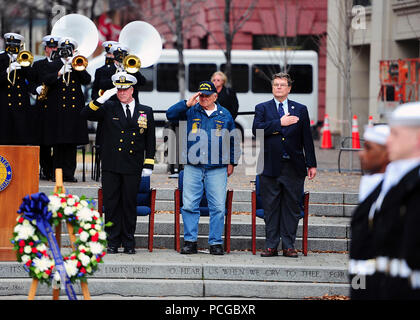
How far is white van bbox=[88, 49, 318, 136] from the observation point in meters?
31.4

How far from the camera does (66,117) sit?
1366 centimetres

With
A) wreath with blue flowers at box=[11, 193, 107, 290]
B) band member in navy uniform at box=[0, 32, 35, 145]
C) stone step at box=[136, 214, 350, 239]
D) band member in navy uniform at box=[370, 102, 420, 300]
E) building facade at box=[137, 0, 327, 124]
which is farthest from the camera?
building facade at box=[137, 0, 327, 124]

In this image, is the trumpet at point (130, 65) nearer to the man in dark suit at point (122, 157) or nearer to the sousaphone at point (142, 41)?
the man in dark suit at point (122, 157)

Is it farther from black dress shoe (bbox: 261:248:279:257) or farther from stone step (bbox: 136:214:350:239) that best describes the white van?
black dress shoe (bbox: 261:248:279:257)

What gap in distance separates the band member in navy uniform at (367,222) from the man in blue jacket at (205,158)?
5.14 meters

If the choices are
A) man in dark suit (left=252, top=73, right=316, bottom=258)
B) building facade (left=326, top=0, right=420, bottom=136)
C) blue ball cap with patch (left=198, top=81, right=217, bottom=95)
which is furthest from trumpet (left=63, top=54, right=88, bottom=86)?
building facade (left=326, top=0, right=420, bottom=136)

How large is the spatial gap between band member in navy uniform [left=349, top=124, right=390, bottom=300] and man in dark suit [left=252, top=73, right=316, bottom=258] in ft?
16.3

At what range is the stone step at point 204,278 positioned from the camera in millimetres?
9609

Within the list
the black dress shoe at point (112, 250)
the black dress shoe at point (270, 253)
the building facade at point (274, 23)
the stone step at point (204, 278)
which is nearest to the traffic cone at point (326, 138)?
the building facade at point (274, 23)

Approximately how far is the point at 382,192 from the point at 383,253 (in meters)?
0.37

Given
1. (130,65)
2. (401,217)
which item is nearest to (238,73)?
(130,65)

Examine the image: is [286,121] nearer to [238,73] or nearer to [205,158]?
[205,158]

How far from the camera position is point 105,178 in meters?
10.8
